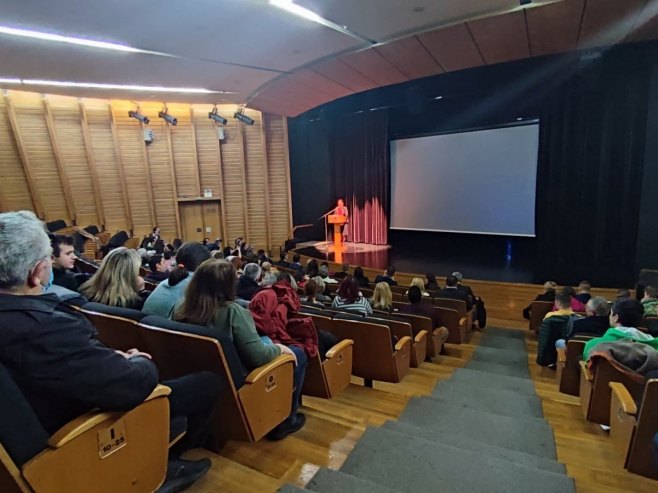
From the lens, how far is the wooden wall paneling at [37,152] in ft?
30.6

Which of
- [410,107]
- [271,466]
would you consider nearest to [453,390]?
[271,466]

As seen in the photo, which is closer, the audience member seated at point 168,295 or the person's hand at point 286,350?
the person's hand at point 286,350

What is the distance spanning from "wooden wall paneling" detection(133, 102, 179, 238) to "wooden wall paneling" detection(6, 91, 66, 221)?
2.12m

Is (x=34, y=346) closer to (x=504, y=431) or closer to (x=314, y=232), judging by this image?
(x=504, y=431)

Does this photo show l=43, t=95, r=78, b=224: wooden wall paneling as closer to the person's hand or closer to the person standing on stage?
the person standing on stage

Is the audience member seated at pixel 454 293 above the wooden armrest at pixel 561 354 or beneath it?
above

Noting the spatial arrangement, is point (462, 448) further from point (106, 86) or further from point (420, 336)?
point (106, 86)

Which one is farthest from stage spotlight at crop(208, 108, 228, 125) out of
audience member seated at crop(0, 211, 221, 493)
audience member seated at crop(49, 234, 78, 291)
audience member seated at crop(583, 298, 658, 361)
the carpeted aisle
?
audience member seated at crop(583, 298, 658, 361)

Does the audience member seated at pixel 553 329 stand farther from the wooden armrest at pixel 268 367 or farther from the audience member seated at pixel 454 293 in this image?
the wooden armrest at pixel 268 367

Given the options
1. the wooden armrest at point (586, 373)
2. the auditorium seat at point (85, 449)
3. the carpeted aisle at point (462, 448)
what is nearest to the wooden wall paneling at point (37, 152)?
the auditorium seat at point (85, 449)

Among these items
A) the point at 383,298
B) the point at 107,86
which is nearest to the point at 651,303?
the point at 383,298

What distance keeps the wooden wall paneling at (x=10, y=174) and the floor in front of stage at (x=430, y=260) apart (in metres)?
6.82

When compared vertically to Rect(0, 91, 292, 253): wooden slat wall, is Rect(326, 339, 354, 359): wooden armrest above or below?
below

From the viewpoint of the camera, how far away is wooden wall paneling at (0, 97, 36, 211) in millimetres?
9188
